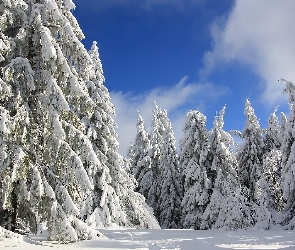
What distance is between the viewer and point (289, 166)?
60.2 feet

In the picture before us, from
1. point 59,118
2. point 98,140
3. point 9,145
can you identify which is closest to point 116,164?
point 98,140

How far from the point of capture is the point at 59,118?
469 inches

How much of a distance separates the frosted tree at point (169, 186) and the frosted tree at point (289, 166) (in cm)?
1732

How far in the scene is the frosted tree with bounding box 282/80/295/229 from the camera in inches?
708

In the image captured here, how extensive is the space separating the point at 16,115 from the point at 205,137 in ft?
64.3

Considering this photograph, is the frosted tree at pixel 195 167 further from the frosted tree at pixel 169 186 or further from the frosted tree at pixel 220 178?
the frosted tree at pixel 169 186

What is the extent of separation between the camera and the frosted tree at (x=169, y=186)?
117 feet

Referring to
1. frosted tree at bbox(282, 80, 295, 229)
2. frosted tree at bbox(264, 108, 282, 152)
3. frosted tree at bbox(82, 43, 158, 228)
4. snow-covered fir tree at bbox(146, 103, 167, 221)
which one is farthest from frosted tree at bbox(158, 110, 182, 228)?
frosted tree at bbox(282, 80, 295, 229)

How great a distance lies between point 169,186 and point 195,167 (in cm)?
951

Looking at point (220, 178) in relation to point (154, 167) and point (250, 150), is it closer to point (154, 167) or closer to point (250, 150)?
point (250, 150)

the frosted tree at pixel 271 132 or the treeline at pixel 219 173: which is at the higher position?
the frosted tree at pixel 271 132

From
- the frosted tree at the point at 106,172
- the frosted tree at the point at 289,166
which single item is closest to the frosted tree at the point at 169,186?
the frosted tree at the point at 106,172

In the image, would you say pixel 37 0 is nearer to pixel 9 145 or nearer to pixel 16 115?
pixel 16 115

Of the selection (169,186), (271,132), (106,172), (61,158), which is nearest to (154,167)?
(169,186)
